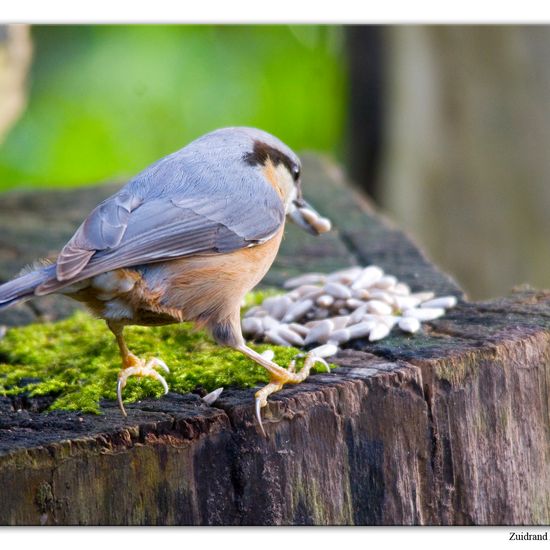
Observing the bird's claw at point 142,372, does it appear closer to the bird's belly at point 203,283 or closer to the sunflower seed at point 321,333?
the bird's belly at point 203,283

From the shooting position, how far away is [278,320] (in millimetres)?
3066

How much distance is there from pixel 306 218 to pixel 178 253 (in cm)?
92

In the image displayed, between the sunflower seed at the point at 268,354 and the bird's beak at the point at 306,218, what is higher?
the bird's beak at the point at 306,218

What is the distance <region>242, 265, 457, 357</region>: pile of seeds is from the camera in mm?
2744

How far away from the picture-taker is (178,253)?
2.46m

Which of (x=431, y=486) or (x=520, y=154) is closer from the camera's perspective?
(x=431, y=486)

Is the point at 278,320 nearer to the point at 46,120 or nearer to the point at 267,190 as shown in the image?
the point at 267,190

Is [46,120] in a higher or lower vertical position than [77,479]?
higher

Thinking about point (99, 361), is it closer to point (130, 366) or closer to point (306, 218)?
point (130, 366)

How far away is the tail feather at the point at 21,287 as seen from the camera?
2201 millimetres

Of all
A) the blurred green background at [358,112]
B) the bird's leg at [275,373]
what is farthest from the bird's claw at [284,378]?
the blurred green background at [358,112]
